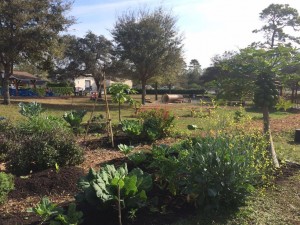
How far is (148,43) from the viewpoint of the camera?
88.0 ft

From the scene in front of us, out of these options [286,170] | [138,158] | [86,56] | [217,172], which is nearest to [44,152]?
[138,158]

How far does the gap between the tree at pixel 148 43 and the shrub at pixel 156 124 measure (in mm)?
17415

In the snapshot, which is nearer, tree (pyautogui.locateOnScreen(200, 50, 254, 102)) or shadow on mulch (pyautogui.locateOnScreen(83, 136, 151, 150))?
tree (pyautogui.locateOnScreen(200, 50, 254, 102))

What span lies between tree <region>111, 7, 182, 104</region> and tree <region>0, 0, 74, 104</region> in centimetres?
515

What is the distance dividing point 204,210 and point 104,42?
1465 inches

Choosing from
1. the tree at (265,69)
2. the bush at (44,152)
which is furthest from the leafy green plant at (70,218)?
the tree at (265,69)

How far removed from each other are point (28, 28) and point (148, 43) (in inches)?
359

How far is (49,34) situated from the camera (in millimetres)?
22844

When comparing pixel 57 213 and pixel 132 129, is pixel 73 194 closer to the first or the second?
pixel 57 213

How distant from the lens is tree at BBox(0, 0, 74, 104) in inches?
853

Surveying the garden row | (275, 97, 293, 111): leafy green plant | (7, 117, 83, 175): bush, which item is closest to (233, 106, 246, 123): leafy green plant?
(275, 97, 293, 111): leafy green plant

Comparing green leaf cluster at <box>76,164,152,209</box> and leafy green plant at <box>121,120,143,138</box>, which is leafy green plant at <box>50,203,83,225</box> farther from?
leafy green plant at <box>121,120,143,138</box>

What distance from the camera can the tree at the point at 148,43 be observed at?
26.9 m

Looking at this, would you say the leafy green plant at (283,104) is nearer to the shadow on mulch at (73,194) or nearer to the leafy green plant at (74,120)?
the shadow on mulch at (73,194)
